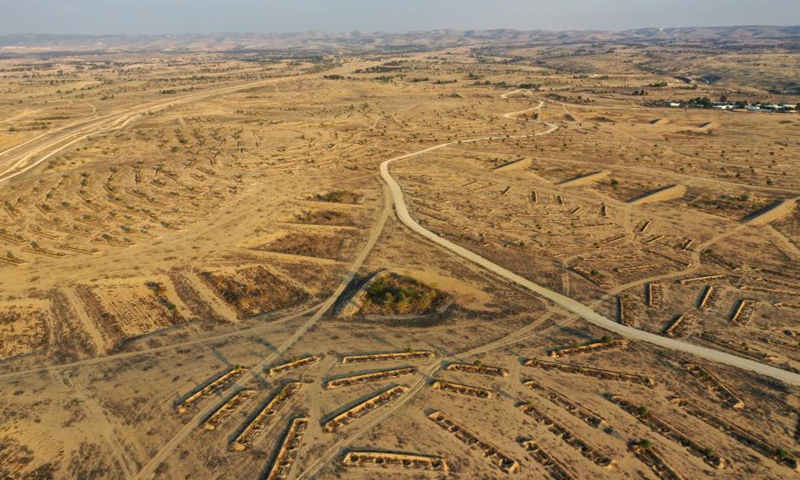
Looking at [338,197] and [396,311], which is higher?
[338,197]

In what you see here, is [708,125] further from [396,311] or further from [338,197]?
[396,311]

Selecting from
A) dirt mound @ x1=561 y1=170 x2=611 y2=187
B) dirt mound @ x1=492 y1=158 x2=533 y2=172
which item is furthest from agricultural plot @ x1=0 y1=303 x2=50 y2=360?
dirt mound @ x1=561 y1=170 x2=611 y2=187

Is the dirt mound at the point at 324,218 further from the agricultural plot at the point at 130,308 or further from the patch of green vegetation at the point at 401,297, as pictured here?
the agricultural plot at the point at 130,308

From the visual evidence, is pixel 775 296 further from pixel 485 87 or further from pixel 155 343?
pixel 485 87

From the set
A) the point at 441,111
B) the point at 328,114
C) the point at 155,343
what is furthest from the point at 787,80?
the point at 155,343

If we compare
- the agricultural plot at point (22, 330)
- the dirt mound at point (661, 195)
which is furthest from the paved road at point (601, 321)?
the agricultural plot at point (22, 330)

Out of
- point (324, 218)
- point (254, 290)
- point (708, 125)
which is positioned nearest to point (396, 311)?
point (254, 290)

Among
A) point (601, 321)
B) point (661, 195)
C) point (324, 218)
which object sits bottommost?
point (601, 321)

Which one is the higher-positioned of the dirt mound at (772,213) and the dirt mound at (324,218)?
the dirt mound at (324,218)
